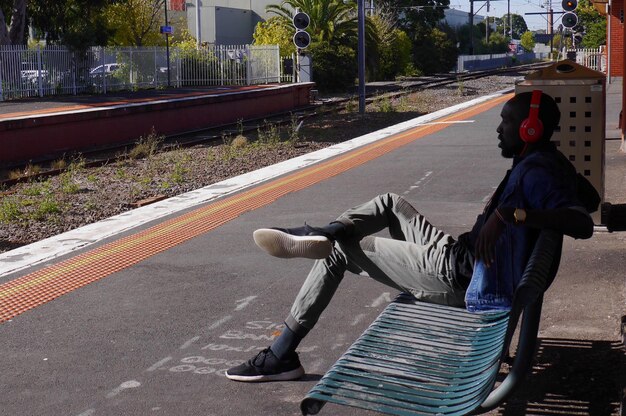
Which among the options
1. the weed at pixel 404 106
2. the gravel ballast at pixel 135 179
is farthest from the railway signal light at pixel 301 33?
the gravel ballast at pixel 135 179

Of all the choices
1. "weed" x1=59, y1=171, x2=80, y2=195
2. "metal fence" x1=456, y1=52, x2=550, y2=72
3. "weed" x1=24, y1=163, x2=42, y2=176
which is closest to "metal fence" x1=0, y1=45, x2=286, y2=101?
"weed" x1=24, y1=163, x2=42, y2=176

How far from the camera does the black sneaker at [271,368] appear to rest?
4.63m

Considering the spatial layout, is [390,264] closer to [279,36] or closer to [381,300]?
[381,300]

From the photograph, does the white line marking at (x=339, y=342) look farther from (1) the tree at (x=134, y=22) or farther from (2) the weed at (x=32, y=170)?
(1) the tree at (x=134, y=22)

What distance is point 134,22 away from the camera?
46.8 meters

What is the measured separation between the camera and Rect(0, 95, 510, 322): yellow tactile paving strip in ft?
22.4

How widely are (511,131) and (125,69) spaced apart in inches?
1178

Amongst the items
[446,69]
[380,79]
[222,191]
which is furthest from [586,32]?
[222,191]

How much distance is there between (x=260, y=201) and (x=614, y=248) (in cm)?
452

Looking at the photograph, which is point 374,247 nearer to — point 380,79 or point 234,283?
point 234,283

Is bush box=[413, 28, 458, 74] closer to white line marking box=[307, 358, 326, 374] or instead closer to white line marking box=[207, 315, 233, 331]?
white line marking box=[207, 315, 233, 331]

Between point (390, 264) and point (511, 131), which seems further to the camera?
point (390, 264)

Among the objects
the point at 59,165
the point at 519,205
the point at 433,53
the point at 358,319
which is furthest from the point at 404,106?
the point at 433,53

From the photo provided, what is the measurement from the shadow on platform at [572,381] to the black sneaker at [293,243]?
3.84ft
